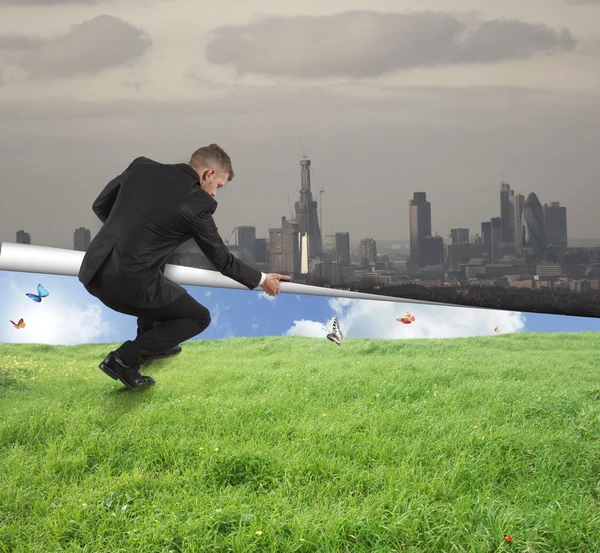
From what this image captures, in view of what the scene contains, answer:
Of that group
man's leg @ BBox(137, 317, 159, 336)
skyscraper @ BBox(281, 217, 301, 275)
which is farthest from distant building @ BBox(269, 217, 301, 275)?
man's leg @ BBox(137, 317, 159, 336)

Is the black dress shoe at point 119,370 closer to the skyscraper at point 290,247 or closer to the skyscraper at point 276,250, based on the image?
the skyscraper at point 276,250

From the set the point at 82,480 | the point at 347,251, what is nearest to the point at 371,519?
the point at 82,480

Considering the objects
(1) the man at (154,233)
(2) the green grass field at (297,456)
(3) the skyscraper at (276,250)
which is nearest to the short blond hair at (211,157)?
(1) the man at (154,233)

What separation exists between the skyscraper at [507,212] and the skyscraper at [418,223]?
0.71m

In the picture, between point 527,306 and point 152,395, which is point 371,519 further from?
point 527,306

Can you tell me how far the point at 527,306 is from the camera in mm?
4598

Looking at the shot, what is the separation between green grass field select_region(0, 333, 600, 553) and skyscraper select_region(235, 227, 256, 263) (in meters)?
0.71

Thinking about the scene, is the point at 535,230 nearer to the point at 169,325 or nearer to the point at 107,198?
the point at 169,325

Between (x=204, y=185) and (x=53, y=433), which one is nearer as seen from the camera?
(x=204, y=185)

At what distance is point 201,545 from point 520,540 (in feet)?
3.26

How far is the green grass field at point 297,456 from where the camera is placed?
1.99 meters

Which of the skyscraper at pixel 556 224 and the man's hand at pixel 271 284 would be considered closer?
the man's hand at pixel 271 284

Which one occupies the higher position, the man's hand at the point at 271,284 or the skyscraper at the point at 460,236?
the skyscraper at the point at 460,236

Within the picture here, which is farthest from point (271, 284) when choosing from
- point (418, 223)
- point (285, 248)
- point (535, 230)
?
point (535, 230)
